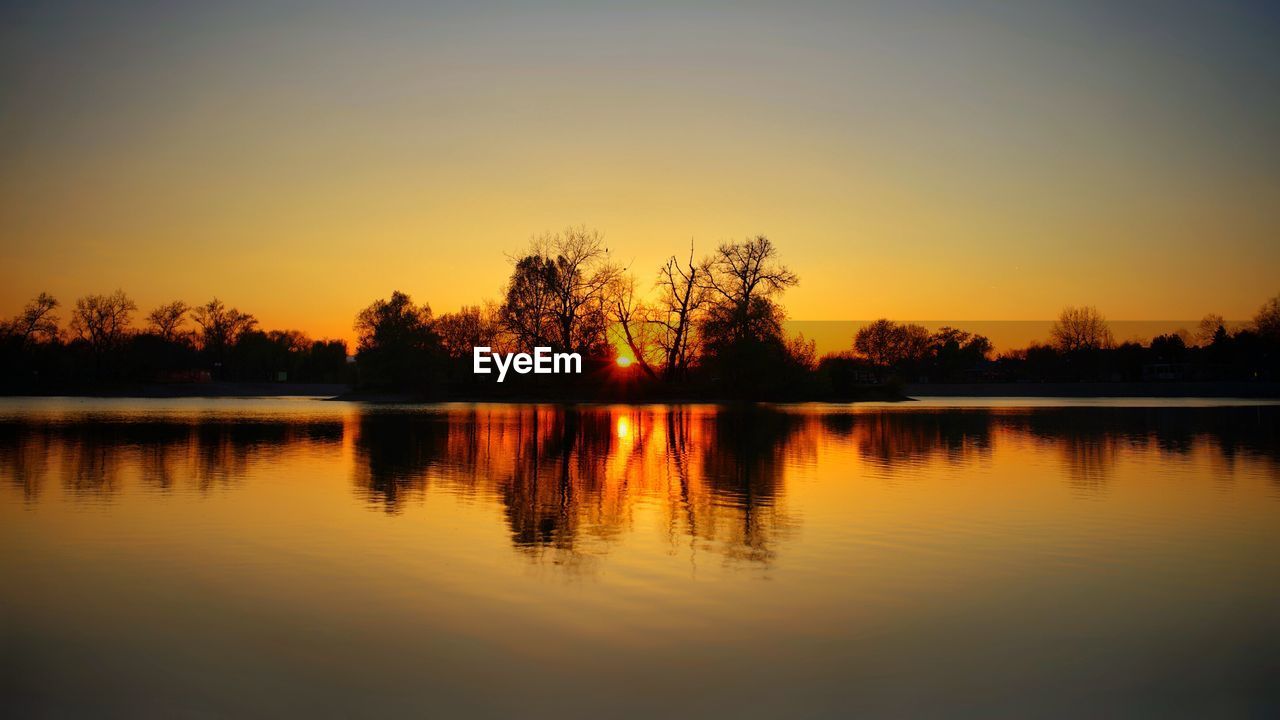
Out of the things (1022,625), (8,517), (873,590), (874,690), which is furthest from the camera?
(8,517)

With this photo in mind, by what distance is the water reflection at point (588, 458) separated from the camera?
15.2m

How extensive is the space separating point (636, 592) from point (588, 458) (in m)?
16.5

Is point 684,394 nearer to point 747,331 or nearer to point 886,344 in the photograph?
point 747,331

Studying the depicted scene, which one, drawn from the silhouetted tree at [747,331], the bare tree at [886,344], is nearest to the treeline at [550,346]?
the silhouetted tree at [747,331]

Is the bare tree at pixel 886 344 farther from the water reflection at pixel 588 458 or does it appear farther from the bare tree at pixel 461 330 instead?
the water reflection at pixel 588 458

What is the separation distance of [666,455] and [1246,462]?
17.5 m

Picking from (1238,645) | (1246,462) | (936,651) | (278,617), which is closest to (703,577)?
(936,651)

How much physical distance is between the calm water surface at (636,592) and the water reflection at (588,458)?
192 millimetres

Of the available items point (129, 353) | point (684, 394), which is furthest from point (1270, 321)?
point (129, 353)

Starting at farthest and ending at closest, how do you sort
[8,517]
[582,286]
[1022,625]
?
1. [582,286]
2. [8,517]
3. [1022,625]

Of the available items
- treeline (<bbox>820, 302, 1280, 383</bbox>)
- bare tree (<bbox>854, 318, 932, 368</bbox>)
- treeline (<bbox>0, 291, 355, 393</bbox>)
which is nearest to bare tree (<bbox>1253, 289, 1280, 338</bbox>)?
treeline (<bbox>820, 302, 1280, 383</bbox>)

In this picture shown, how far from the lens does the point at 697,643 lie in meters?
7.92

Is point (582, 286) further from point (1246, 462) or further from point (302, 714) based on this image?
point (302, 714)

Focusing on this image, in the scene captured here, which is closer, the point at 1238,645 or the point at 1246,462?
the point at 1238,645
